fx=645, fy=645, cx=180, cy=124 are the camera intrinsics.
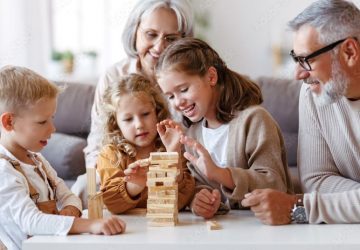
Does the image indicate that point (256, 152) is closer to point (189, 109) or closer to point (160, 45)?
point (189, 109)

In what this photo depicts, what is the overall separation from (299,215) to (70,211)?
630 millimetres

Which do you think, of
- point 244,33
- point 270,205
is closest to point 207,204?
point 270,205

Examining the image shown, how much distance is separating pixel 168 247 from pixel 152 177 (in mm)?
251

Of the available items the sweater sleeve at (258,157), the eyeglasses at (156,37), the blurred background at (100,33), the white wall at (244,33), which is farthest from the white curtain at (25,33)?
the sweater sleeve at (258,157)

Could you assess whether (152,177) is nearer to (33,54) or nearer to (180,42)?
(180,42)

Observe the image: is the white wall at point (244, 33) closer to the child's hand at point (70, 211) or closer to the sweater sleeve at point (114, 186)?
the sweater sleeve at point (114, 186)

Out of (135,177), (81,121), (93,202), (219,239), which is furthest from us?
(81,121)

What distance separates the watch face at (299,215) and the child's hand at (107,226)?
17.9 inches

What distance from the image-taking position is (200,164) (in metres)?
1.74

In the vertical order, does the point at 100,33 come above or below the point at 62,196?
above

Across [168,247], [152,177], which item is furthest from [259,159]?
[168,247]

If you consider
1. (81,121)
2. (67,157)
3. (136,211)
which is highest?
(136,211)

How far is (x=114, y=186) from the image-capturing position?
1890mm

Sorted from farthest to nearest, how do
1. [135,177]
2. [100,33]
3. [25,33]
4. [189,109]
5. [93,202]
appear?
[100,33] → [25,33] → [189,109] → [135,177] → [93,202]
